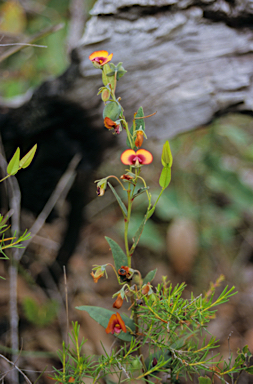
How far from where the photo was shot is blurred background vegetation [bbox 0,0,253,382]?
1.02 m

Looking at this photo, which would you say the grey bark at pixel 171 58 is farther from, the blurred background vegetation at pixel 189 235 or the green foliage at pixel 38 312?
the green foliage at pixel 38 312

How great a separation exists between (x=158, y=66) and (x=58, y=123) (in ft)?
1.31

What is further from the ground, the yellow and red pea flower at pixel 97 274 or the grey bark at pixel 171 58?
the grey bark at pixel 171 58

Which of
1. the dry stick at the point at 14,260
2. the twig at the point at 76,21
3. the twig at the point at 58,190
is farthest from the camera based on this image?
the twig at the point at 76,21

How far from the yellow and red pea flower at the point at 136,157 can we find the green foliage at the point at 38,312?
2.53 ft

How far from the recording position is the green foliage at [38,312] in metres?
0.96

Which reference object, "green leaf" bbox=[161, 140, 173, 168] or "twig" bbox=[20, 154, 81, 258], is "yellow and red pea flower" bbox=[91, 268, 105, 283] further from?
"twig" bbox=[20, 154, 81, 258]

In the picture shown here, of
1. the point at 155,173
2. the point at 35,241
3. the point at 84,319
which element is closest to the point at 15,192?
the point at 35,241

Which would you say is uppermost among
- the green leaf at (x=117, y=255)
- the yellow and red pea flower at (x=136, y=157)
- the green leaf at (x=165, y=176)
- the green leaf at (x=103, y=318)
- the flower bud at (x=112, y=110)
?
the flower bud at (x=112, y=110)

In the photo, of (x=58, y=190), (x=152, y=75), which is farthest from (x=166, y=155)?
(x=58, y=190)

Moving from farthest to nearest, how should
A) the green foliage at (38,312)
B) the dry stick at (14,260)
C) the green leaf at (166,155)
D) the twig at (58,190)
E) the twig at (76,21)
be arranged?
the twig at (76,21) → the twig at (58,190) → the green foliage at (38,312) → the dry stick at (14,260) → the green leaf at (166,155)

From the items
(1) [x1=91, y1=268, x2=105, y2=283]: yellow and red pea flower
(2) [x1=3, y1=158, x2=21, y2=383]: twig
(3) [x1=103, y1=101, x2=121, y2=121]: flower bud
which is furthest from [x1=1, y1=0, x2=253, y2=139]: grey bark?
(1) [x1=91, y1=268, x2=105, y2=283]: yellow and red pea flower

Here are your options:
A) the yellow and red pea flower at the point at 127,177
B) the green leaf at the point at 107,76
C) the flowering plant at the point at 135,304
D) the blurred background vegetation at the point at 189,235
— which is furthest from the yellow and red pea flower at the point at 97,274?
the blurred background vegetation at the point at 189,235

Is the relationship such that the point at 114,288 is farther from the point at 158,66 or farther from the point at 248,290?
the point at 158,66
